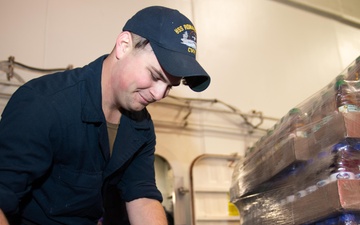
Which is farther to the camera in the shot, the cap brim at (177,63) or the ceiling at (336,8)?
the ceiling at (336,8)

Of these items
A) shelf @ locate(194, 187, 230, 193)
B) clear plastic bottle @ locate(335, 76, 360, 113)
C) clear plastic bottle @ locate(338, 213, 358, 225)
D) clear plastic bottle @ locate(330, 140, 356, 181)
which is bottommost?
clear plastic bottle @ locate(338, 213, 358, 225)

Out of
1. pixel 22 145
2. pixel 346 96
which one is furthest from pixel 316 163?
pixel 22 145

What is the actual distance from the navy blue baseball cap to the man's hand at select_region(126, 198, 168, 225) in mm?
530

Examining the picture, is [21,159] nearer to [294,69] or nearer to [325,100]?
[325,100]

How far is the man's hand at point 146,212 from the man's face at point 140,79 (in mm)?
432

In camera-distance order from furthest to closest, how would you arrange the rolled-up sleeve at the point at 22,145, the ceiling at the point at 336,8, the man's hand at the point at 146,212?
the ceiling at the point at 336,8 → the man's hand at the point at 146,212 → the rolled-up sleeve at the point at 22,145

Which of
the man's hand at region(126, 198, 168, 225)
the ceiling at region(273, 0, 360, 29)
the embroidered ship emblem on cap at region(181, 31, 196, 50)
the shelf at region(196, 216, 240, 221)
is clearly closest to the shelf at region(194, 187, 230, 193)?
the shelf at region(196, 216, 240, 221)

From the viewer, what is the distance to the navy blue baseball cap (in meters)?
1.01

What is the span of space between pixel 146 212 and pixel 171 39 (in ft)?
2.19

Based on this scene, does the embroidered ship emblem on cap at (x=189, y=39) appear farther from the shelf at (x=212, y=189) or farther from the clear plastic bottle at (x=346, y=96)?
the shelf at (x=212, y=189)

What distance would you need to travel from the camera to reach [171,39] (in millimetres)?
1042

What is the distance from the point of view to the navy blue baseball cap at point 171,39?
3.30ft

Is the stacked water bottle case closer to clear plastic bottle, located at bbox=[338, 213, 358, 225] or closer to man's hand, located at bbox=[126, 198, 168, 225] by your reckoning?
clear plastic bottle, located at bbox=[338, 213, 358, 225]

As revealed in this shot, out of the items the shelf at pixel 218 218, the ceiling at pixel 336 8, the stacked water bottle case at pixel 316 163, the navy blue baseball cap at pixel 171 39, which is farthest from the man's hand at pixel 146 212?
the ceiling at pixel 336 8
